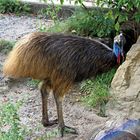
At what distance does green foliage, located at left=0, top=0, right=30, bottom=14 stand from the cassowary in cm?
302

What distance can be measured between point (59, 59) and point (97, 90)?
0.93m

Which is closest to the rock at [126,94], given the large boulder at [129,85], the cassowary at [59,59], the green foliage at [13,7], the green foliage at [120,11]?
the large boulder at [129,85]

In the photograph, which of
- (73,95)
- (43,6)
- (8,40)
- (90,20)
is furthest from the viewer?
(43,6)

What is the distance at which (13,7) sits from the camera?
7.59 meters

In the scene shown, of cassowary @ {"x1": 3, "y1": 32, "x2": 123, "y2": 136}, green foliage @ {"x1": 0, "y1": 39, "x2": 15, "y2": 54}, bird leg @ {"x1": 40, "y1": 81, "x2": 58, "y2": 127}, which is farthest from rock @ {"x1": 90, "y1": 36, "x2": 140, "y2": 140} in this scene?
green foliage @ {"x1": 0, "y1": 39, "x2": 15, "y2": 54}

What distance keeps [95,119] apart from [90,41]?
761 millimetres

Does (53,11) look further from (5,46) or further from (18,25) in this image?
(5,46)

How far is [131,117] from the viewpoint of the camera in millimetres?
4324

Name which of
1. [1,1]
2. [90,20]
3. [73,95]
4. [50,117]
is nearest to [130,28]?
[90,20]

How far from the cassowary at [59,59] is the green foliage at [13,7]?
119 inches

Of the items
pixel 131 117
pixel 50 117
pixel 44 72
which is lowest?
pixel 50 117

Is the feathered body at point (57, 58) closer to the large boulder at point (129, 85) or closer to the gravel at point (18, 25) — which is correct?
the large boulder at point (129, 85)

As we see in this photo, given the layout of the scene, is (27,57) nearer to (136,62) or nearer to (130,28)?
(136,62)

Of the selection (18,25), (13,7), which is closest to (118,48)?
(18,25)
